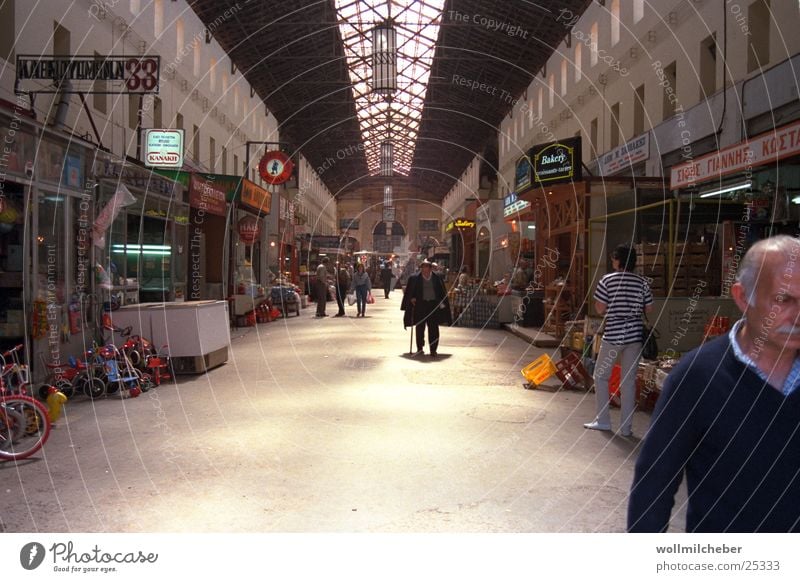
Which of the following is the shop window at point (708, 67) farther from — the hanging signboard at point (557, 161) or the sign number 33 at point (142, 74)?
the sign number 33 at point (142, 74)

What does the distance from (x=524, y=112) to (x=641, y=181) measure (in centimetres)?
1705

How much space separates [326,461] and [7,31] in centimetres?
1117

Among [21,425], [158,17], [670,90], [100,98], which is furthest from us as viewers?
[158,17]

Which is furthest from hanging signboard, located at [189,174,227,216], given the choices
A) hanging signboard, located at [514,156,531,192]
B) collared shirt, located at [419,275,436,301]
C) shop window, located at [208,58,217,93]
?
hanging signboard, located at [514,156,531,192]

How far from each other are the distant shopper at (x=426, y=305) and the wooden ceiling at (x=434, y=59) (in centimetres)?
585

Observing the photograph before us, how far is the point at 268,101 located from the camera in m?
32.8

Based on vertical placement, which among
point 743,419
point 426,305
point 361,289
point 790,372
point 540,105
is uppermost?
point 540,105

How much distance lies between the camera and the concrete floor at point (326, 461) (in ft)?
14.7

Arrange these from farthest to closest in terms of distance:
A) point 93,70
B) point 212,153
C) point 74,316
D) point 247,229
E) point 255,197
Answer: point 212,153 < point 255,197 < point 247,229 < point 93,70 < point 74,316

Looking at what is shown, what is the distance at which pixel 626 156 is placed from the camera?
2059 cm

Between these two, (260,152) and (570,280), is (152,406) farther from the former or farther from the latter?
(260,152)

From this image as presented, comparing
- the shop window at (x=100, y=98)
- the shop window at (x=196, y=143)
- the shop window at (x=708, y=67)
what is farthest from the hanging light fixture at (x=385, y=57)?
the shop window at (x=196, y=143)

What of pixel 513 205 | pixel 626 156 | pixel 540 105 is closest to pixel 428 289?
pixel 626 156

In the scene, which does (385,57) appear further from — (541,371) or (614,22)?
(614,22)
